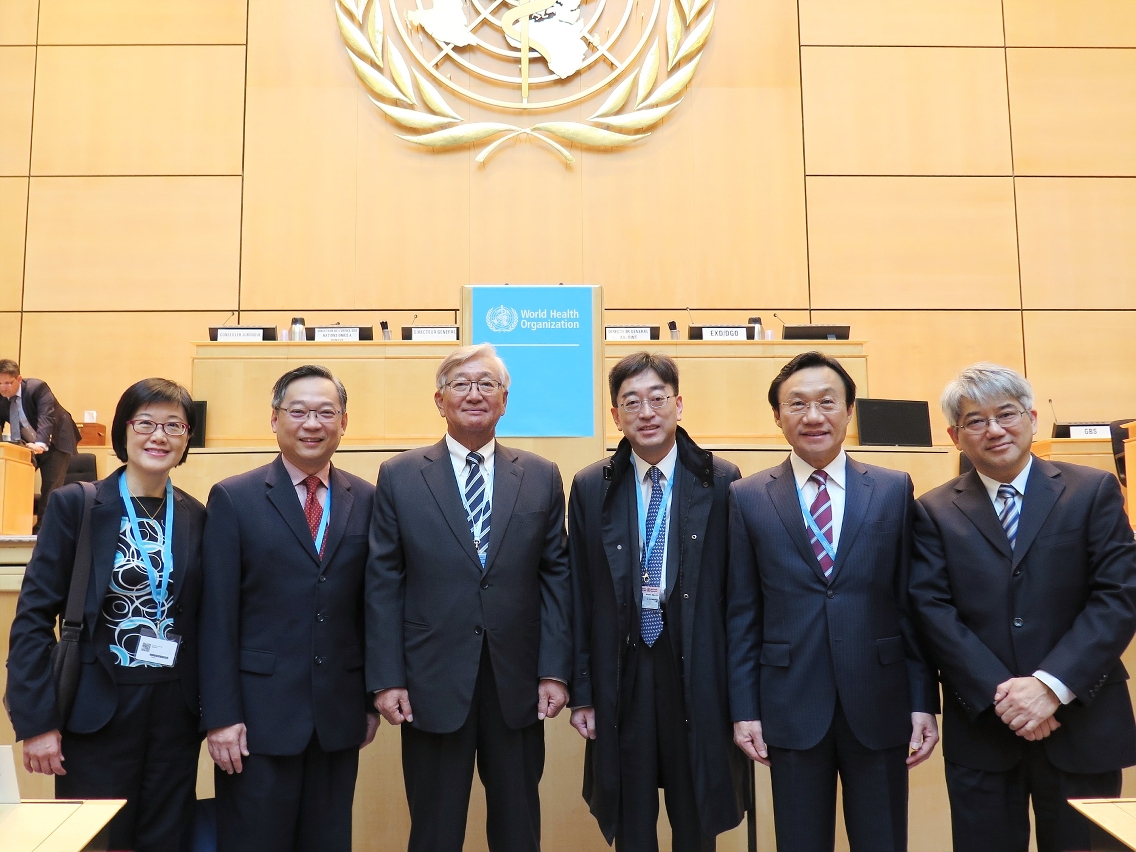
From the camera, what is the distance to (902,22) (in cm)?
714

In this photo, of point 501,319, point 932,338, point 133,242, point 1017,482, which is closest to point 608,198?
point 932,338

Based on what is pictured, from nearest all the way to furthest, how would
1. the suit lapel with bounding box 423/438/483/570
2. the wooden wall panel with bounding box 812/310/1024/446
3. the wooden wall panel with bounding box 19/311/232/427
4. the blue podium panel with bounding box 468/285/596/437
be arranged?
the suit lapel with bounding box 423/438/483/570
the blue podium panel with bounding box 468/285/596/437
the wooden wall panel with bounding box 19/311/232/427
the wooden wall panel with bounding box 812/310/1024/446

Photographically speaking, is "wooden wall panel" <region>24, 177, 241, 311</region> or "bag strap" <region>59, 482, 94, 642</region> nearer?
"bag strap" <region>59, 482, 94, 642</region>

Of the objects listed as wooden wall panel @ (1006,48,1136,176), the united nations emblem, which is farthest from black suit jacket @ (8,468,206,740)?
wooden wall panel @ (1006,48,1136,176)

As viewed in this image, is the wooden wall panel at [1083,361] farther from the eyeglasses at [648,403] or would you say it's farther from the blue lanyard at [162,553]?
the blue lanyard at [162,553]

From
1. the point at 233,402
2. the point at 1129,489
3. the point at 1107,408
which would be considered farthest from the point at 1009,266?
the point at 233,402

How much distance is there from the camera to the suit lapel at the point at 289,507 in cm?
218

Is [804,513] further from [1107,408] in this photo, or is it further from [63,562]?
[1107,408]

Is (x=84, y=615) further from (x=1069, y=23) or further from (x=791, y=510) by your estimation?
(x=1069, y=23)

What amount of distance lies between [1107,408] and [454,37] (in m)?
5.83

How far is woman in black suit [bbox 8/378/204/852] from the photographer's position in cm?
201

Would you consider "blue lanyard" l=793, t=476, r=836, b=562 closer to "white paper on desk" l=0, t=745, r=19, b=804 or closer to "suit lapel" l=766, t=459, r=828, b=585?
"suit lapel" l=766, t=459, r=828, b=585

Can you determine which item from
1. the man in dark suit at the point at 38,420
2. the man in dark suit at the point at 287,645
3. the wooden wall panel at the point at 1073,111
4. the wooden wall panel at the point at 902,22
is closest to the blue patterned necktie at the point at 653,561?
the man in dark suit at the point at 287,645

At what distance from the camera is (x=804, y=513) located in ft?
7.06
